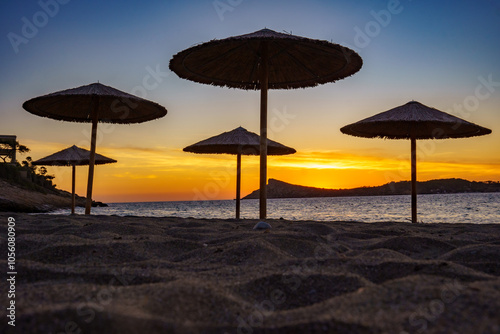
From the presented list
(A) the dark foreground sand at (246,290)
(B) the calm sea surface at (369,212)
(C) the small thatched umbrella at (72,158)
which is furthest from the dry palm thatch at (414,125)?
(B) the calm sea surface at (369,212)

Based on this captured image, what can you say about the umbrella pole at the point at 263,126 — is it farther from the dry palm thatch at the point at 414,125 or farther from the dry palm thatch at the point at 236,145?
the dry palm thatch at the point at 236,145

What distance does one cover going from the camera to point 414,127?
6.38m

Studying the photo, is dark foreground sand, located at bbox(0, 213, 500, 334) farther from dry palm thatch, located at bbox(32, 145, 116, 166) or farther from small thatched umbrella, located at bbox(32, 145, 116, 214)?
dry palm thatch, located at bbox(32, 145, 116, 166)

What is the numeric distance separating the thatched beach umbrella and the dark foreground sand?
2.84 meters

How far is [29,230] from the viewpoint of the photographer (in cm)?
333

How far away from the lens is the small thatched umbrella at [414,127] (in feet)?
18.4

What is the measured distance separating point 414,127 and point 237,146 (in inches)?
148

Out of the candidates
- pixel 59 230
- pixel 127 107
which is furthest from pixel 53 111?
pixel 59 230

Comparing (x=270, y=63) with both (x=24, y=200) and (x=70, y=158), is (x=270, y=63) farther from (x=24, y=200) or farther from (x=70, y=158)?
(x=24, y=200)

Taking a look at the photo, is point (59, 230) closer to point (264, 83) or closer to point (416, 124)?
point (264, 83)

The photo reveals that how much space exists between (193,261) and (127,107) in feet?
16.6

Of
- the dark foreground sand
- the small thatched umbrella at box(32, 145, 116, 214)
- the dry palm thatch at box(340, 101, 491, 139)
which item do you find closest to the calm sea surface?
the dry palm thatch at box(340, 101, 491, 139)

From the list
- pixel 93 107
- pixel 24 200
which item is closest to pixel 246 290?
pixel 93 107

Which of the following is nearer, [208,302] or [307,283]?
[208,302]
